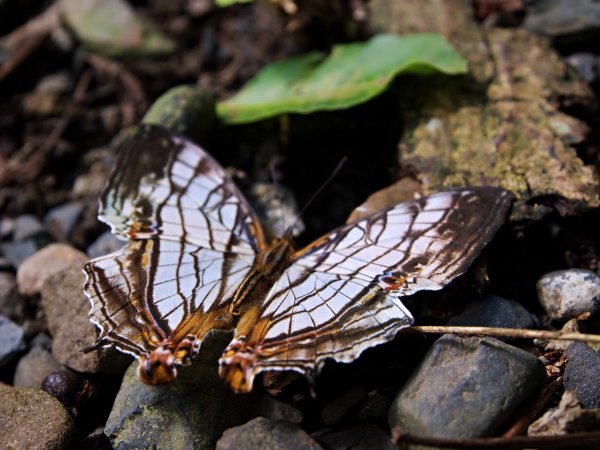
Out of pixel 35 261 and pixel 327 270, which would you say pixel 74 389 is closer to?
pixel 35 261

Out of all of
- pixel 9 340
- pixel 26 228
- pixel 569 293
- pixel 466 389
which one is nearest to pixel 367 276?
pixel 466 389

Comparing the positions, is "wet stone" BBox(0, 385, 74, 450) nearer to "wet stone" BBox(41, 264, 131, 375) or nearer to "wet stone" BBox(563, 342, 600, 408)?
"wet stone" BBox(41, 264, 131, 375)

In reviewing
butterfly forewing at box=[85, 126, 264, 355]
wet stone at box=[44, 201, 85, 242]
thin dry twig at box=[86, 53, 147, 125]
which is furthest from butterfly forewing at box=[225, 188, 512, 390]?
thin dry twig at box=[86, 53, 147, 125]

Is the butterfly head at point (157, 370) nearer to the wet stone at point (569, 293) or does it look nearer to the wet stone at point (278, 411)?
the wet stone at point (278, 411)

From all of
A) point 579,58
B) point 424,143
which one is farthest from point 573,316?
point 579,58

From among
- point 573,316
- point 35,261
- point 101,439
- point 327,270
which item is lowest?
point 573,316

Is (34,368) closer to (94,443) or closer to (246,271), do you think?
(94,443)

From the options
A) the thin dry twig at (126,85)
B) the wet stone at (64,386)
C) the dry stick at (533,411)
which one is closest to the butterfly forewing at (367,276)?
the dry stick at (533,411)
